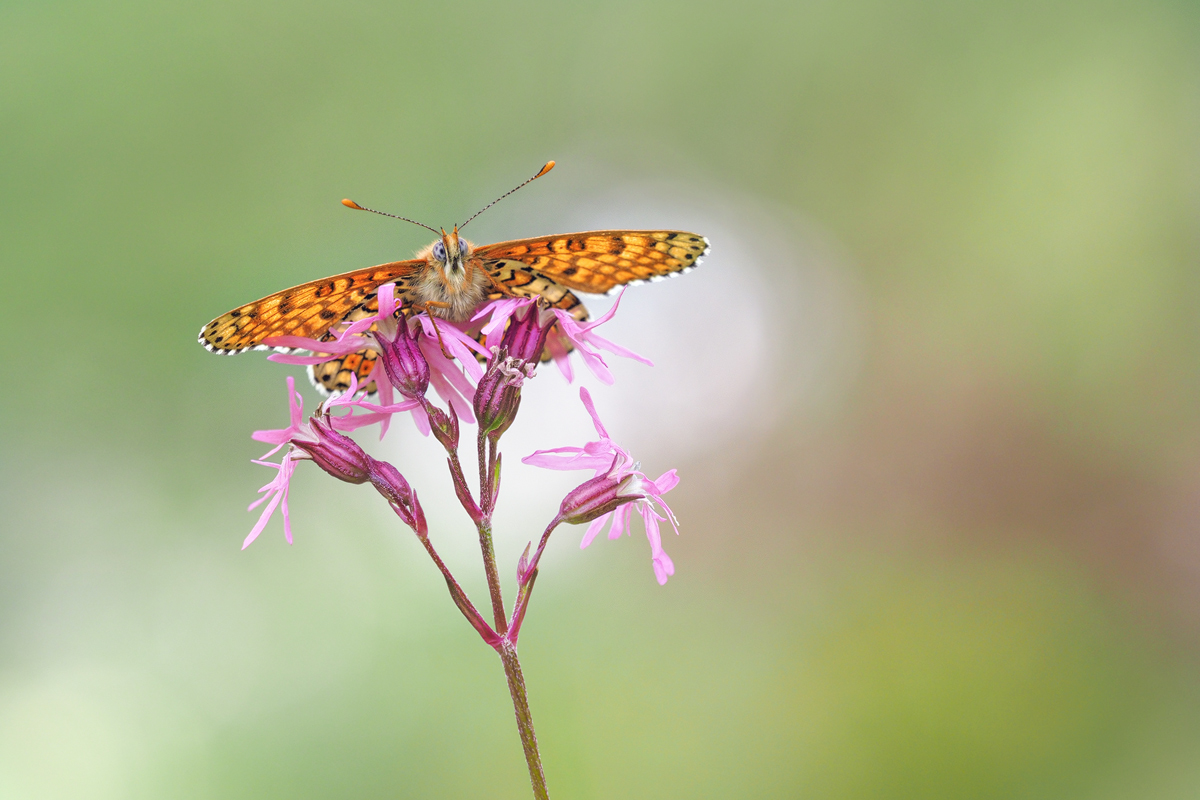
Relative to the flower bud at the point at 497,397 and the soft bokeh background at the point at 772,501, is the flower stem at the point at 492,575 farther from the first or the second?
the soft bokeh background at the point at 772,501

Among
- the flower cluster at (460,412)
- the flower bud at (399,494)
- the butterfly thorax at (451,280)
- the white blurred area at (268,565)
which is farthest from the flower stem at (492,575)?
the white blurred area at (268,565)

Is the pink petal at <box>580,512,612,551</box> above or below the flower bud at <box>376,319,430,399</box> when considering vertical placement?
below

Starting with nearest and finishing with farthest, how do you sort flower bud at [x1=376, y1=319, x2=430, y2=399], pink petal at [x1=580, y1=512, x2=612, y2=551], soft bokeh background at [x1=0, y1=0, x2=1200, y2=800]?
flower bud at [x1=376, y1=319, x2=430, y2=399] → pink petal at [x1=580, y1=512, x2=612, y2=551] → soft bokeh background at [x1=0, y1=0, x2=1200, y2=800]

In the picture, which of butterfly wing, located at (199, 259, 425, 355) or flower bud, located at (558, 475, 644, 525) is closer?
butterfly wing, located at (199, 259, 425, 355)

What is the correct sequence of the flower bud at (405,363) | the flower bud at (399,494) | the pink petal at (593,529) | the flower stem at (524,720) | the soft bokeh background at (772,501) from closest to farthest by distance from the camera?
the flower stem at (524,720), the flower bud at (399,494), the flower bud at (405,363), the pink petal at (593,529), the soft bokeh background at (772,501)

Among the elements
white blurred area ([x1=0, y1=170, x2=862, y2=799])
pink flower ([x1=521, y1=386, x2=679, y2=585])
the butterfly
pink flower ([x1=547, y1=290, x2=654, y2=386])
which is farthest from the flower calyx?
white blurred area ([x1=0, y1=170, x2=862, y2=799])

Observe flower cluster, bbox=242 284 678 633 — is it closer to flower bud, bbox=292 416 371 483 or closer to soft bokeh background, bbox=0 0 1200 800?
flower bud, bbox=292 416 371 483

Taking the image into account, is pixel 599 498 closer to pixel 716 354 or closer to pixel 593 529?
pixel 593 529
